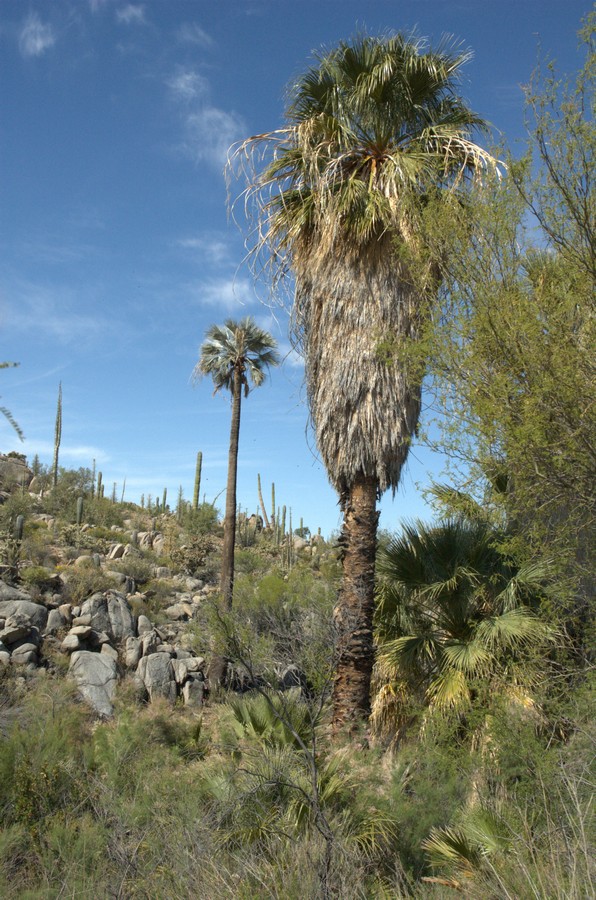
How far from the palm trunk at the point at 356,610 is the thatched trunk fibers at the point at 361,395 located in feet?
0.05

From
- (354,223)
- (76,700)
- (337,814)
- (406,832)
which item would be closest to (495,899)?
(337,814)

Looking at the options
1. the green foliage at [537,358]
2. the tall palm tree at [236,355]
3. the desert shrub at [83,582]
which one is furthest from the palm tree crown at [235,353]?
the green foliage at [537,358]

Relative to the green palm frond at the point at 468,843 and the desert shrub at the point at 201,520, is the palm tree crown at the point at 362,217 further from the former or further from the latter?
the desert shrub at the point at 201,520

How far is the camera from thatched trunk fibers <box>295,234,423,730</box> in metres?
10.1

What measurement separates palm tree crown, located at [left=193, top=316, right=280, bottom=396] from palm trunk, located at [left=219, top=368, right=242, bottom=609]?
1.09 ft

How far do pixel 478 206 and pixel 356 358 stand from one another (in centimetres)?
294

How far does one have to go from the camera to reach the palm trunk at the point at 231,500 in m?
19.5

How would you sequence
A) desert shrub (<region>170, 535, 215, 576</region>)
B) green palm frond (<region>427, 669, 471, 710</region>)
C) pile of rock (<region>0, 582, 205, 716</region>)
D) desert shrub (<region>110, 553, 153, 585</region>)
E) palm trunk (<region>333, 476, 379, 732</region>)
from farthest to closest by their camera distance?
desert shrub (<region>170, 535, 215, 576</region>) → desert shrub (<region>110, 553, 153, 585</region>) → pile of rock (<region>0, 582, 205, 716</region>) → palm trunk (<region>333, 476, 379, 732</region>) → green palm frond (<region>427, 669, 471, 710</region>)

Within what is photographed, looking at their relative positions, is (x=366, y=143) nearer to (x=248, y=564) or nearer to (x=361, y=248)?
(x=361, y=248)

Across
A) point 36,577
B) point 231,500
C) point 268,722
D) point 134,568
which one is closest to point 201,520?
point 134,568

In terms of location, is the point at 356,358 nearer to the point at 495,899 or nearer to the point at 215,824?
the point at 215,824

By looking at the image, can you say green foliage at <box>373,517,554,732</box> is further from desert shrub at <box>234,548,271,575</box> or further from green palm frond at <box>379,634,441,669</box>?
desert shrub at <box>234,548,271,575</box>

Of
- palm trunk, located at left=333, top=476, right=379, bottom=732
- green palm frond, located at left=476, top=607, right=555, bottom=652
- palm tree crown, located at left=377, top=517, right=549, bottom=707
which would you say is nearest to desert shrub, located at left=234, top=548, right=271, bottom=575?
palm tree crown, located at left=377, top=517, right=549, bottom=707

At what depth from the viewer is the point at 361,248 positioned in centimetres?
1066
